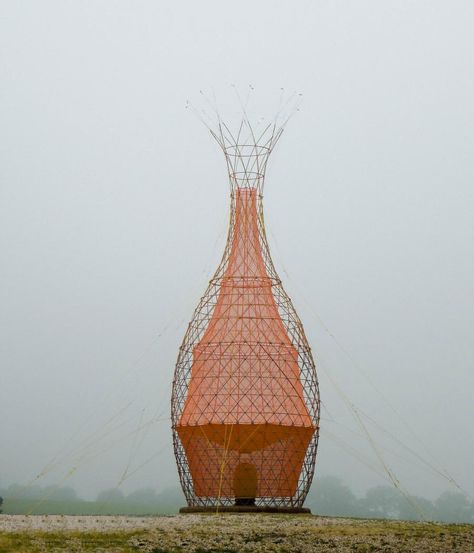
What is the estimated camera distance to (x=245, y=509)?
1368 inches

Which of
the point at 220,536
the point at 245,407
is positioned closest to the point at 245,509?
the point at 245,407

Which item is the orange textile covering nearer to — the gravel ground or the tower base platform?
the tower base platform

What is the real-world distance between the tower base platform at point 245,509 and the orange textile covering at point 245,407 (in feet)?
1.89

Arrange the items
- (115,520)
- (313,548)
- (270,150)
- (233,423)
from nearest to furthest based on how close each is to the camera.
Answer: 1. (313,548)
2. (115,520)
3. (233,423)
4. (270,150)

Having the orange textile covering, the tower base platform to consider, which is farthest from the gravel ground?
the orange textile covering

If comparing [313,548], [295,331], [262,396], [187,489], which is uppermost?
[295,331]

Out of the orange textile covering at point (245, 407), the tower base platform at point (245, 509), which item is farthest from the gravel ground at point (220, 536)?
the orange textile covering at point (245, 407)

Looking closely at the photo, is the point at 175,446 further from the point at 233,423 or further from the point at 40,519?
the point at 40,519

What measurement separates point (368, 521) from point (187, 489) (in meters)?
8.32

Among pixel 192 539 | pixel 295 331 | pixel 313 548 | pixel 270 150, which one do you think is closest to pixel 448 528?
pixel 313 548

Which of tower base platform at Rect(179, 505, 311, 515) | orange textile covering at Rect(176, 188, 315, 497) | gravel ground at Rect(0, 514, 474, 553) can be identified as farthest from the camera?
orange textile covering at Rect(176, 188, 315, 497)

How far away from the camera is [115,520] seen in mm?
28359

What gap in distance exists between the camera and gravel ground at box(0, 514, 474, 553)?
24.9 metres

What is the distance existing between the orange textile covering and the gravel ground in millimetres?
6094
